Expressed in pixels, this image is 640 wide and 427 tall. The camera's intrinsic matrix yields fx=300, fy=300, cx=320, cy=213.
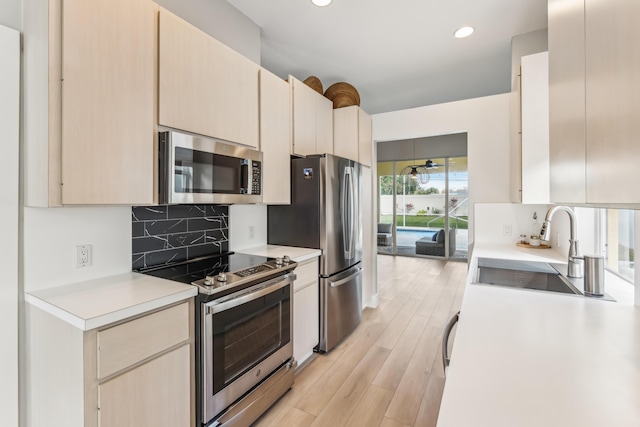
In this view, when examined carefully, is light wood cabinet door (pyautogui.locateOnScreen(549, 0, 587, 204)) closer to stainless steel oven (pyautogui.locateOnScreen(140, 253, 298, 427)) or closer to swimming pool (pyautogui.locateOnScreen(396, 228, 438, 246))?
stainless steel oven (pyautogui.locateOnScreen(140, 253, 298, 427))

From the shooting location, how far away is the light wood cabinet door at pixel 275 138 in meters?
2.33

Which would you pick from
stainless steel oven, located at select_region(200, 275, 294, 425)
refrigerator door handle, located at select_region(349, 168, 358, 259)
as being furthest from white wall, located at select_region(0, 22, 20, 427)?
refrigerator door handle, located at select_region(349, 168, 358, 259)

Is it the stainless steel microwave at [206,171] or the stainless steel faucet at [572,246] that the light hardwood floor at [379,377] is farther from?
the stainless steel microwave at [206,171]

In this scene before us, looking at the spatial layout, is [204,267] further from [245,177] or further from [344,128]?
[344,128]

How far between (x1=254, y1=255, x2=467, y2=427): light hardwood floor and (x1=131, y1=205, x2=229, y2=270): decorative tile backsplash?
3.94ft

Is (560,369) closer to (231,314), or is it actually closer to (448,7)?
(231,314)

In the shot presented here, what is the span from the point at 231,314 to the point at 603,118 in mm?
1668

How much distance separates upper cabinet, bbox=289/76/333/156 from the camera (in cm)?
273

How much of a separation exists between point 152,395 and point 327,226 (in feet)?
5.50

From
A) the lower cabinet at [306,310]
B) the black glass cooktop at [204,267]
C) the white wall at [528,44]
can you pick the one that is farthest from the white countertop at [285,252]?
the white wall at [528,44]

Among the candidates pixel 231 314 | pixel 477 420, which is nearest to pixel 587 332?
pixel 477 420

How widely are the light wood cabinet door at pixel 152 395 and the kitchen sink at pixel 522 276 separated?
1.70 metres

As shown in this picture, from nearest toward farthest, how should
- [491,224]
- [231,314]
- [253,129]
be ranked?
[231,314] < [253,129] < [491,224]

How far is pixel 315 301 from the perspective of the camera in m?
2.59
